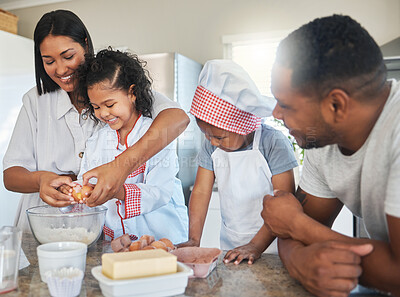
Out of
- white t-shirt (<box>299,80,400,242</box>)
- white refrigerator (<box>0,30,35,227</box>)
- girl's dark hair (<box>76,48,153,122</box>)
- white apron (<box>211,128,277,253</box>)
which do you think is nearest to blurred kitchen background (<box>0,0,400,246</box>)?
white refrigerator (<box>0,30,35,227</box>)

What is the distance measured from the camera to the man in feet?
2.42

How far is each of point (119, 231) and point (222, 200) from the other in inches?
16.3

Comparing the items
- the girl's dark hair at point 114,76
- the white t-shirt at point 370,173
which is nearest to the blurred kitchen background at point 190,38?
the girl's dark hair at point 114,76

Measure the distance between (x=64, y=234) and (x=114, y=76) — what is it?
64 cm

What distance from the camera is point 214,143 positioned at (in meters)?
1.38

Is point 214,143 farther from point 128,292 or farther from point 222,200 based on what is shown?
point 128,292

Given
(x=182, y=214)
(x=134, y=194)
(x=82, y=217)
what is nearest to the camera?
(x=82, y=217)

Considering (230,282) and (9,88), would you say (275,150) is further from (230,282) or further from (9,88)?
(9,88)

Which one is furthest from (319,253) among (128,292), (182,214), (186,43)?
(186,43)

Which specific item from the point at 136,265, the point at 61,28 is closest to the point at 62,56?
the point at 61,28

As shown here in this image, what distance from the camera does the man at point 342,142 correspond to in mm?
739

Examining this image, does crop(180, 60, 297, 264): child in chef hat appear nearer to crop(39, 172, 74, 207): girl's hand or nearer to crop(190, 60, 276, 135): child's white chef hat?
crop(190, 60, 276, 135): child's white chef hat

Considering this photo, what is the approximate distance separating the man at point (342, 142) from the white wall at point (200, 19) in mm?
2262

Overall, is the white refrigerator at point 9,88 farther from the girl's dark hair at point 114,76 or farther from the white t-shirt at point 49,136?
the girl's dark hair at point 114,76
